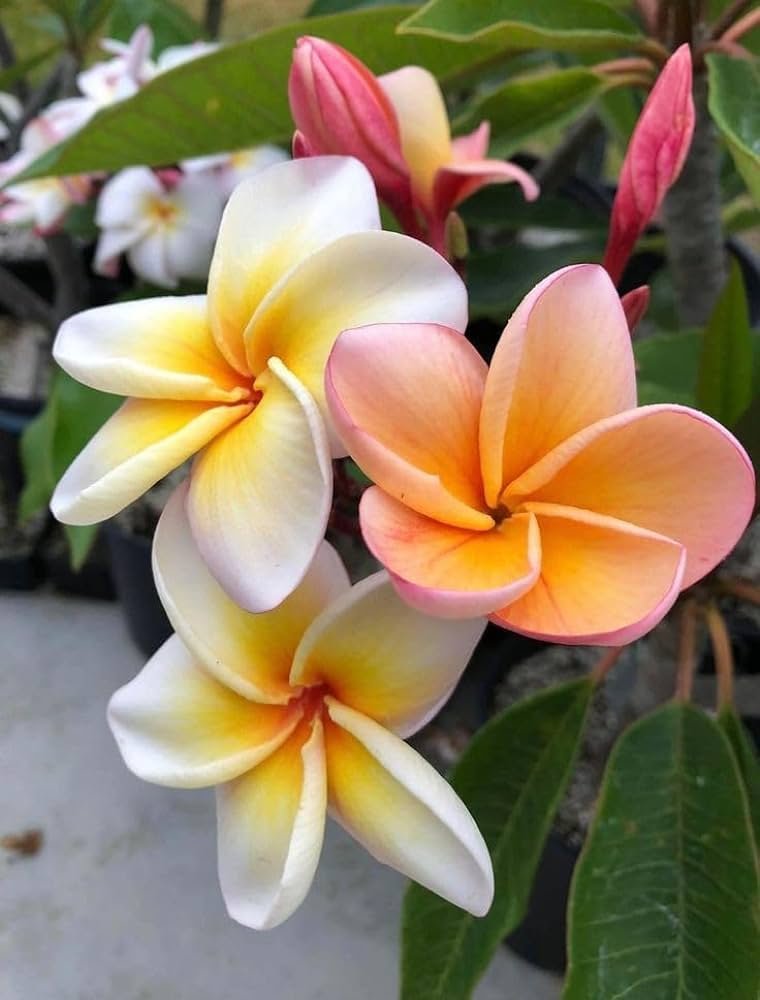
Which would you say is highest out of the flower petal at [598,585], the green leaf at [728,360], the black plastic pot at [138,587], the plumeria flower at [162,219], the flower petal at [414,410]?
the flower petal at [414,410]

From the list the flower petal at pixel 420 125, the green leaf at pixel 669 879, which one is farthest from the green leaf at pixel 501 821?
the flower petal at pixel 420 125

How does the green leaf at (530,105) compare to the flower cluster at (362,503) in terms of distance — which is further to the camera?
the green leaf at (530,105)

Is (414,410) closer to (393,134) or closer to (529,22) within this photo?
(393,134)

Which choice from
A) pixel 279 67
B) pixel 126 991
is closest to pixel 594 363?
pixel 279 67

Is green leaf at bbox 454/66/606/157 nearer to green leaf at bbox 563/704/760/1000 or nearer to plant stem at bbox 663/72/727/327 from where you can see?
plant stem at bbox 663/72/727/327

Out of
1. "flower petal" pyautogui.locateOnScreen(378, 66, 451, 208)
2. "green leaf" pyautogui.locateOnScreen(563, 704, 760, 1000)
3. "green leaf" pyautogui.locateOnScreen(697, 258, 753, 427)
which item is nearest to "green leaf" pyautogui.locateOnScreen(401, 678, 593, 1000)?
"green leaf" pyautogui.locateOnScreen(563, 704, 760, 1000)

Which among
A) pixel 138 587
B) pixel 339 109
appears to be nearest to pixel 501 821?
pixel 339 109

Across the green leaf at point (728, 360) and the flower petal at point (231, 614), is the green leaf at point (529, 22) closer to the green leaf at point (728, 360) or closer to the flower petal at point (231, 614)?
the green leaf at point (728, 360)
